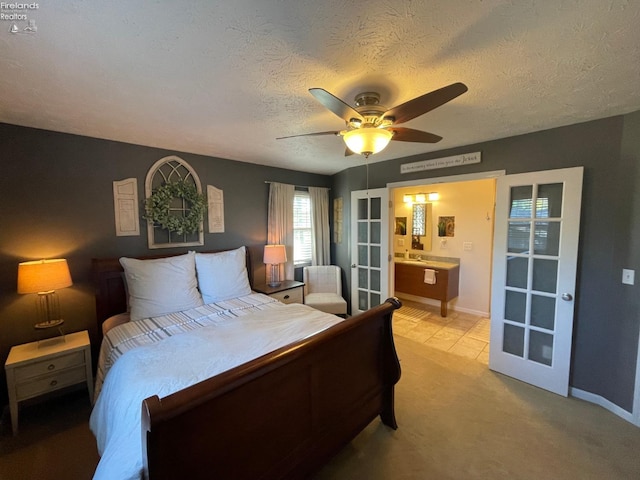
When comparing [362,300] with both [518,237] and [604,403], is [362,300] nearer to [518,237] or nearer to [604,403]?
[518,237]

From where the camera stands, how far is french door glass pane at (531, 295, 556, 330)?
2385mm

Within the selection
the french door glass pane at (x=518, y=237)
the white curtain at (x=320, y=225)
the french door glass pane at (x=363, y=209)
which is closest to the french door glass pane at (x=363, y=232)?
the french door glass pane at (x=363, y=209)

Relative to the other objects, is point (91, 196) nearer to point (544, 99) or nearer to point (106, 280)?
point (106, 280)

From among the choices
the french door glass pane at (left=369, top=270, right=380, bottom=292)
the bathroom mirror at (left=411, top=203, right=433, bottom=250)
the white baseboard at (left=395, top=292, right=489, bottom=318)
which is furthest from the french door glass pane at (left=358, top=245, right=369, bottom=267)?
the bathroom mirror at (left=411, top=203, right=433, bottom=250)

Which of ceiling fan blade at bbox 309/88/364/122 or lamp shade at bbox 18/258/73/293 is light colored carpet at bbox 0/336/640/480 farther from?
ceiling fan blade at bbox 309/88/364/122

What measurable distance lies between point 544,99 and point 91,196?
3.77 metres

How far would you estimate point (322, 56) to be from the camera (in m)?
1.28

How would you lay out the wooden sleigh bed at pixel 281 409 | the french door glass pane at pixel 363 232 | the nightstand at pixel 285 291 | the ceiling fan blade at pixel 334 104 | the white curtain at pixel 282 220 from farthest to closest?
the french door glass pane at pixel 363 232 → the white curtain at pixel 282 220 → the nightstand at pixel 285 291 → the ceiling fan blade at pixel 334 104 → the wooden sleigh bed at pixel 281 409

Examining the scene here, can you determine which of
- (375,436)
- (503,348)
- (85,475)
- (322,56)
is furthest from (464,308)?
(85,475)

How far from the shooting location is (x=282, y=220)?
12.6ft

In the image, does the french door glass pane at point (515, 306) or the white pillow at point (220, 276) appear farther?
the white pillow at point (220, 276)

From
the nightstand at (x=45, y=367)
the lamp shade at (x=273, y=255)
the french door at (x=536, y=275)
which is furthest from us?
the lamp shade at (x=273, y=255)

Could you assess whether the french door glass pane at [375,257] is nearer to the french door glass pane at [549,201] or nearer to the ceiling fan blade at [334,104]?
the french door glass pane at [549,201]

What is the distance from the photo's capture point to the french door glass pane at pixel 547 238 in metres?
2.34
